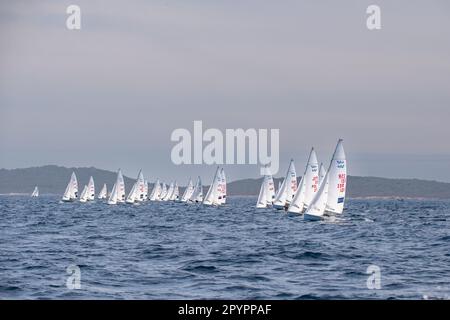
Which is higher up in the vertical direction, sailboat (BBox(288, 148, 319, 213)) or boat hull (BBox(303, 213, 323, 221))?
sailboat (BBox(288, 148, 319, 213))

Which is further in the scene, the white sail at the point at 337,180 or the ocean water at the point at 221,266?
the white sail at the point at 337,180

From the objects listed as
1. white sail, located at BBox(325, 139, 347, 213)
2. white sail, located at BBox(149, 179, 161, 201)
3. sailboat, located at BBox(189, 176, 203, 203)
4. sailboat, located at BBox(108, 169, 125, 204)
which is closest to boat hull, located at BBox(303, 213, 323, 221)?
white sail, located at BBox(325, 139, 347, 213)

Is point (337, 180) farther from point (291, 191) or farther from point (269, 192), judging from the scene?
point (269, 192)

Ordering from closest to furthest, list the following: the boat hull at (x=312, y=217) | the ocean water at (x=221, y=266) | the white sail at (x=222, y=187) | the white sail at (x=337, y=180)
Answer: the ocean water at (x=221, y=266) < the white sail at (x=337, y=180) < the boat hull at (x=312, y=217) < the white sail at (x=222, y=187)

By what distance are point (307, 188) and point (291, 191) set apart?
21279mm

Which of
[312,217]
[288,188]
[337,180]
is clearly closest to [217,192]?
[288,188]

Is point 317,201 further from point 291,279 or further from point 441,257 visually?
point 291,279

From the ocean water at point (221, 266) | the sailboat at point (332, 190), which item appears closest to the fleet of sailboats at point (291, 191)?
the sailboat at point (332, 190)

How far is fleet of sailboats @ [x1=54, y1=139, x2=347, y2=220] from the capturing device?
5981 centimetres

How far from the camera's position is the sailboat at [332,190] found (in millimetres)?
58938

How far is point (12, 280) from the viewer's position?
23531 millimetres

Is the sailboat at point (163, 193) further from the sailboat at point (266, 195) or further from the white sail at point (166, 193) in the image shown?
the sailboat at point (266, 195)

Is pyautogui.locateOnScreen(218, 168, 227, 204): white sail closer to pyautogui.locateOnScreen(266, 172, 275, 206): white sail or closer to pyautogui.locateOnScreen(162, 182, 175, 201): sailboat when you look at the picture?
pyautogui.locateOnScreen(266, 172, 275, 206): white sail

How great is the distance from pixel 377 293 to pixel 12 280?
10164 millimetres
